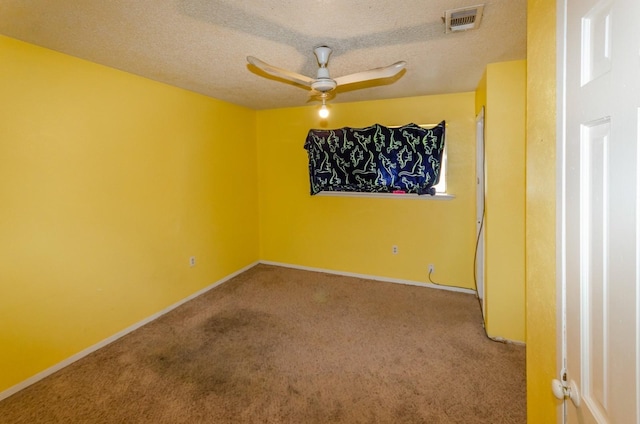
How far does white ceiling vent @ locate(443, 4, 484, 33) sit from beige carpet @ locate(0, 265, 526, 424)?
2.26 m

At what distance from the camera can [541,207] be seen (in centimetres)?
100

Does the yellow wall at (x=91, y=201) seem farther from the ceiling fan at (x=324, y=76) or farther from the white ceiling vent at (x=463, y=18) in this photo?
the white ceiling vent at (x=463, y=18)

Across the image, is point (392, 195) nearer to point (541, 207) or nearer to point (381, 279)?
A: point (381, 279)

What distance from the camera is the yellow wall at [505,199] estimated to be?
98.6 inches

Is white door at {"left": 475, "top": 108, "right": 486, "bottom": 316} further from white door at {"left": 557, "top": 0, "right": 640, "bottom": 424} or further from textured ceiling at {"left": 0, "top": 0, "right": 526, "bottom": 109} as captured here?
white door at {"left": 557, "top": 0, "right": 640, "bottom": 424}

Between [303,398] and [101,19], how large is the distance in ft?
8.29

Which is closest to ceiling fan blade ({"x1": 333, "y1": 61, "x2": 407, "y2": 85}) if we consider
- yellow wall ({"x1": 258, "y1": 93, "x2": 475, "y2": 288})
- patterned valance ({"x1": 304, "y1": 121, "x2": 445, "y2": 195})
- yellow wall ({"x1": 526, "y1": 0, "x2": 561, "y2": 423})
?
yellow wall ({"x1": 526, "y1": 0, "x2": 561, "y2": 423})

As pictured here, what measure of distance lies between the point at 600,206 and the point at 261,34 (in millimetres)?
1943

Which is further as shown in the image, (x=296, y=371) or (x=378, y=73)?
(x=296, y=371)

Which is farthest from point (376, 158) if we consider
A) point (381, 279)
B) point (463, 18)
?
point (463, 18)

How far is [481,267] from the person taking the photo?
3389mm

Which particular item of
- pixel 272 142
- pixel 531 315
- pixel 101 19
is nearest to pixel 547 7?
pixel 531 315

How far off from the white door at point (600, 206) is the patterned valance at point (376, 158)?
2.81 metres

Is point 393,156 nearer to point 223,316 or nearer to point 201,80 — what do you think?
point 201,80
